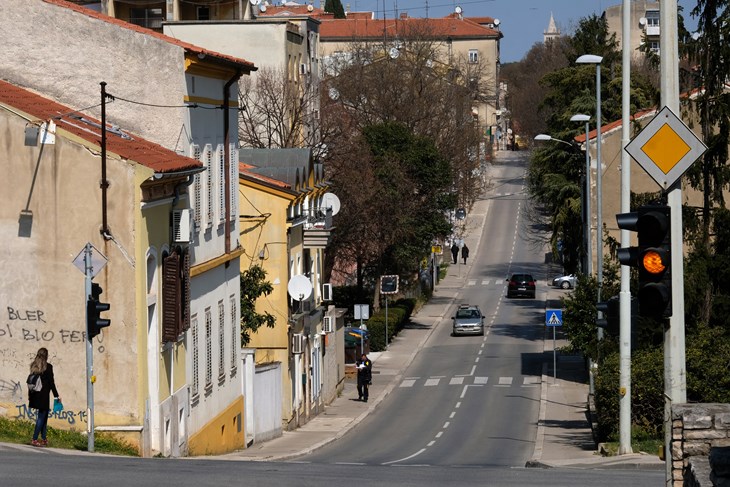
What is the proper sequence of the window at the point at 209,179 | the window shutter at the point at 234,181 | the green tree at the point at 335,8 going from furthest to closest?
1. the green tree at the point at 335,8
2. the window shutter at the point at 234,181
3. the window at the point at 209,179

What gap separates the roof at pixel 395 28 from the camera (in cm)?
12556

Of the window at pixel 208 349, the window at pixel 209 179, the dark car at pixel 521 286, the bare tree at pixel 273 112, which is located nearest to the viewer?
the window at pixel 208 349

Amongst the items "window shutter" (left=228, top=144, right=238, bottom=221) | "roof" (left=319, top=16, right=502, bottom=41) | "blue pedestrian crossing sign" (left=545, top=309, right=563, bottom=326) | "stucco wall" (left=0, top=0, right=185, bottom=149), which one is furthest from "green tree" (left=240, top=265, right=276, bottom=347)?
"roof" (left=319, top=16, right=502, bottom=41)

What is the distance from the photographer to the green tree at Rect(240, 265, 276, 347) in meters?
35.8

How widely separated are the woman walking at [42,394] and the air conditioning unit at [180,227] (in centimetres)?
432

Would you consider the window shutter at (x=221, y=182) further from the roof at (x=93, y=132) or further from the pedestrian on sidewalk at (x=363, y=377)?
the pedestrian on sidewalk at (x=363, y=377)

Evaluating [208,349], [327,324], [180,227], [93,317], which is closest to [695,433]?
[93,317]

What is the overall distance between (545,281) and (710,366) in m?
61.3

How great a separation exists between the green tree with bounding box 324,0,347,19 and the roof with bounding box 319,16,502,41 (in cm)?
1350

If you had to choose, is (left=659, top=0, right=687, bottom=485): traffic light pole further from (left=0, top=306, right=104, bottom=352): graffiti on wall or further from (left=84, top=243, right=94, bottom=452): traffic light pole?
(left=0, top=306, right=104, bottom=352): graffiti on wall

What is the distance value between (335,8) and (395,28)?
4606 centimetres

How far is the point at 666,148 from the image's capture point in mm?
13875

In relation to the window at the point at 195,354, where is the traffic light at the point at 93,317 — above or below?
above

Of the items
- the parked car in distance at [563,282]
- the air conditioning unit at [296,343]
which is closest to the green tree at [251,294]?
the air conditioning unit at [296,343]
